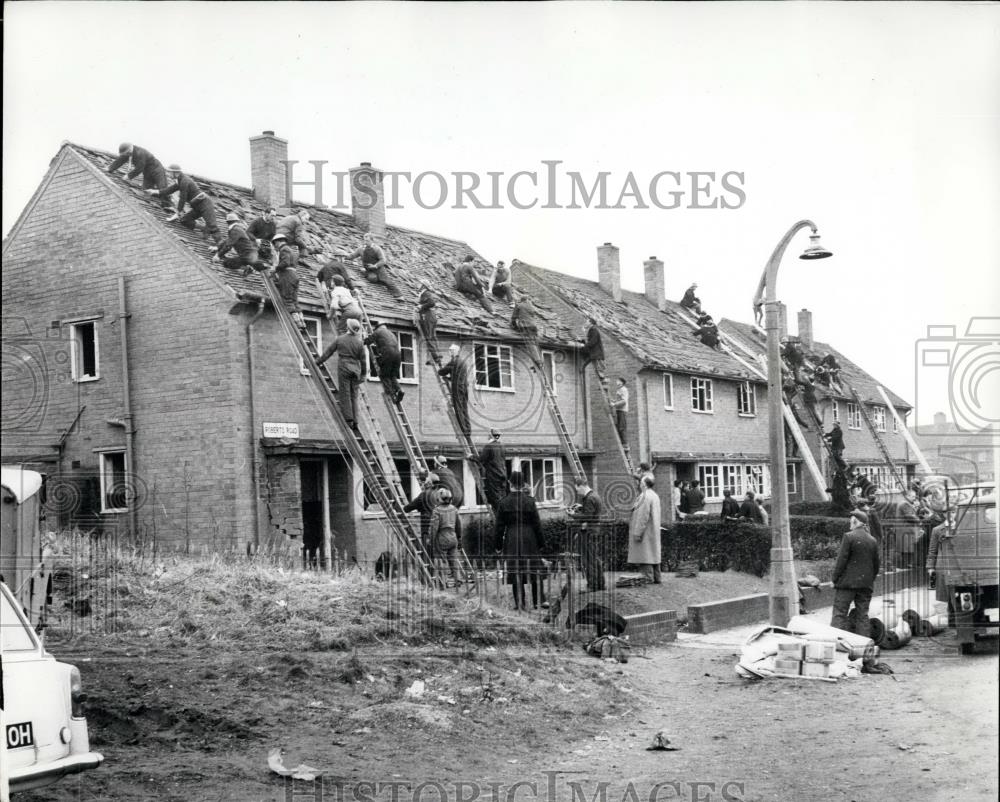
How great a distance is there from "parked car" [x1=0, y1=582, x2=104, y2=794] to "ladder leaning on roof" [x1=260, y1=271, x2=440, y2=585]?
544 cm

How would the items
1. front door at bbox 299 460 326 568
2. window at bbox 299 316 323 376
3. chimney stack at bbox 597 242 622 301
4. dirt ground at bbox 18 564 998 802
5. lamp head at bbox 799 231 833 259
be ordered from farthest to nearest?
window at bbox 299 316 323 376 → front door at bbox 299 460 326 568 → chimney stack at bbox 597 242 622 301 → lamp head at bbox 799 231 833 259 → dirt ground at bbox 18 564 998 802

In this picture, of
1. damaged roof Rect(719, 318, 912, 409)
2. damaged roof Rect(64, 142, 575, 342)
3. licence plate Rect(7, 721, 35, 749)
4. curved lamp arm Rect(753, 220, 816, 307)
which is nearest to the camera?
licence plate Rect(7, 721, 35, 749)

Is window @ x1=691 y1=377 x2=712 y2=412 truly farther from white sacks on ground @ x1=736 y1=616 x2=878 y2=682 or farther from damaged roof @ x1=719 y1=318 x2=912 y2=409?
white sacks on ground @ x1=736 y1=616 x2=878 y2=682

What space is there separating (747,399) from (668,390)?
3.46ft

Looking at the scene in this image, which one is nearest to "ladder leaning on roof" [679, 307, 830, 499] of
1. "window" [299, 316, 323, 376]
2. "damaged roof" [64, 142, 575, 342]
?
"damaged roof" [64, 142, 575, 342]

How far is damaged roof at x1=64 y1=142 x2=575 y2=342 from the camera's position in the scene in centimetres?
1130

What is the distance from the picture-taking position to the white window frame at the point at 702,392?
469 inches

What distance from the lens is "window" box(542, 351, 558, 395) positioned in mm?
11930

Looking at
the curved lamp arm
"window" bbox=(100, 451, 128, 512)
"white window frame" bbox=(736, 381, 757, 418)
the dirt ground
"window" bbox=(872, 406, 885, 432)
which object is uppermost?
the curved lamp arm

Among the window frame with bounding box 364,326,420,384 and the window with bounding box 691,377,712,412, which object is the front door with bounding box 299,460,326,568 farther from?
the window with bounding box 691,377,712,412

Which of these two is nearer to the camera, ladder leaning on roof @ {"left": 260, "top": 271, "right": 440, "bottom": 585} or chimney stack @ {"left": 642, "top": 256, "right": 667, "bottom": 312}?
chimney stack @ {"left": 642, "top": 256, "right": 667, "bottom": 312}

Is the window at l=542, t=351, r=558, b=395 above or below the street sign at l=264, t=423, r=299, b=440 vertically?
above

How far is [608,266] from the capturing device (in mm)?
11133

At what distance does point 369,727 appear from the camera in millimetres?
8078
